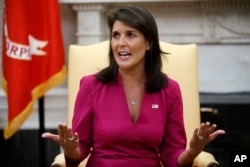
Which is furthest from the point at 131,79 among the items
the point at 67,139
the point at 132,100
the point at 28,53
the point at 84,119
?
the point at 28,53

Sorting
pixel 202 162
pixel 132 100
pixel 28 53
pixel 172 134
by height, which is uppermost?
pixel 28 53

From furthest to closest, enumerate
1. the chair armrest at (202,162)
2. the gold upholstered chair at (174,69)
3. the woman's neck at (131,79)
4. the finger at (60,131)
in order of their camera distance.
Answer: the gold upholstered chair at (174,69) < the chair armrest at (202,162) < the woman's neck at (131,79) < the finger at (60,131)

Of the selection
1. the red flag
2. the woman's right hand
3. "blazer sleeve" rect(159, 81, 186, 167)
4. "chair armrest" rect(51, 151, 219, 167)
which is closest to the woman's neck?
"blazer sleeve" rect(159, 81, 186, 167)

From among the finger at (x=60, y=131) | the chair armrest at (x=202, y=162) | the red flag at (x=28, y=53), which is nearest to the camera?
the finger at (x=60, y=131)

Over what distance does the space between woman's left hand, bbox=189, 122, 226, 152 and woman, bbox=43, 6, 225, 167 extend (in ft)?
0.14

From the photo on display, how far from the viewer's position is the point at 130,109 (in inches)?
72.3

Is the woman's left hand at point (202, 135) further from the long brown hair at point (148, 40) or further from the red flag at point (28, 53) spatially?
the red flag at point (28, 53)

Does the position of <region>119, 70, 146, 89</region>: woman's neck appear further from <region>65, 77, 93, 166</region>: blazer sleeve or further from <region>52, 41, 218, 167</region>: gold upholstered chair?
<region>52, 41, 218, 167</region>: gold upholstered chair

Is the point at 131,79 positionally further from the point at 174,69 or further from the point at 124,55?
the point at 174,69

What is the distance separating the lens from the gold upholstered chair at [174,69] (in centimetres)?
236

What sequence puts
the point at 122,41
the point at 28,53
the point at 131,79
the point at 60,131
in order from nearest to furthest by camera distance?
the point at 60,131
the point at 122,41
the point at 131,79
the point at 28,53

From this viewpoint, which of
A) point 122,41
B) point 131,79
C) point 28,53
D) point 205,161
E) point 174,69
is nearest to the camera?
point 122,41

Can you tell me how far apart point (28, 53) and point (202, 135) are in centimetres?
171

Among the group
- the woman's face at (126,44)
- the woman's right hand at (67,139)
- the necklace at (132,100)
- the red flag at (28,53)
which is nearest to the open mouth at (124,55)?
the woman's face at (126,44)
